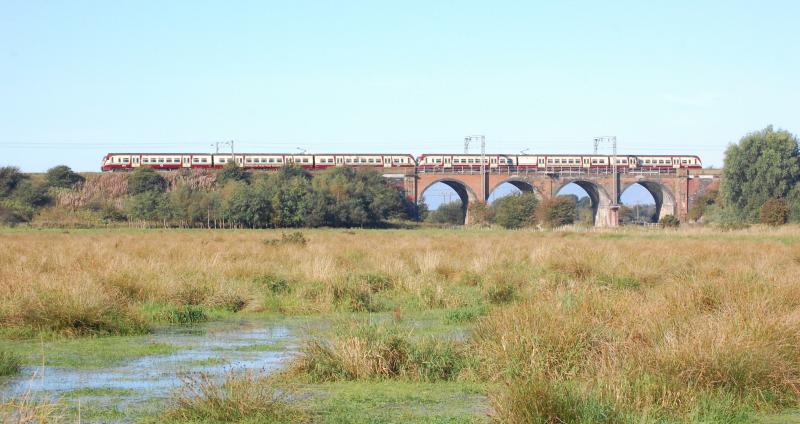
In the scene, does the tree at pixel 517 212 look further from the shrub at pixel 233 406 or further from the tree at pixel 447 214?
the shrub at pixel 233 406

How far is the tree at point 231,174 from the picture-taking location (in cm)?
8556

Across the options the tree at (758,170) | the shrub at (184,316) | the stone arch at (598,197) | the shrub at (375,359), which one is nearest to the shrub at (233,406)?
the shrub at (375,359)

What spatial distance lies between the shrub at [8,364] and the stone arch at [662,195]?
335ft

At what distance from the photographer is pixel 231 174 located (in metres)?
86.7

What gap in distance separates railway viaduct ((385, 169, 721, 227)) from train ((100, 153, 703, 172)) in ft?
3.41

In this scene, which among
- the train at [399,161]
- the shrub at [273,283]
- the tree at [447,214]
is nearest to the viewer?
the shrub at [273,283]

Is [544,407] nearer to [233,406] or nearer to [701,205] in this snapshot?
[233,406]

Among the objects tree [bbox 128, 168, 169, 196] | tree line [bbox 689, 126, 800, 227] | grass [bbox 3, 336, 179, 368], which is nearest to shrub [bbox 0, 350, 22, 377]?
grass [bbox 3, 336, 179, 368]

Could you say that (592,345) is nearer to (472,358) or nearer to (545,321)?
(545,321)

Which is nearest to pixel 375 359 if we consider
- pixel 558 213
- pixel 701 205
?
pixel 558 213

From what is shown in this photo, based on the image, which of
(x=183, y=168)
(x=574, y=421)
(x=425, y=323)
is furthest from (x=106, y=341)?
(x=183, y=168)

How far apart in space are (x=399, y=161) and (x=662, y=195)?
1296 inches

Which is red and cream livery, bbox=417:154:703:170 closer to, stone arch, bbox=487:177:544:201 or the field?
stone arch, bbox=487:177:544:201

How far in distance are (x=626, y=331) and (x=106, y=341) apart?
6346mm
